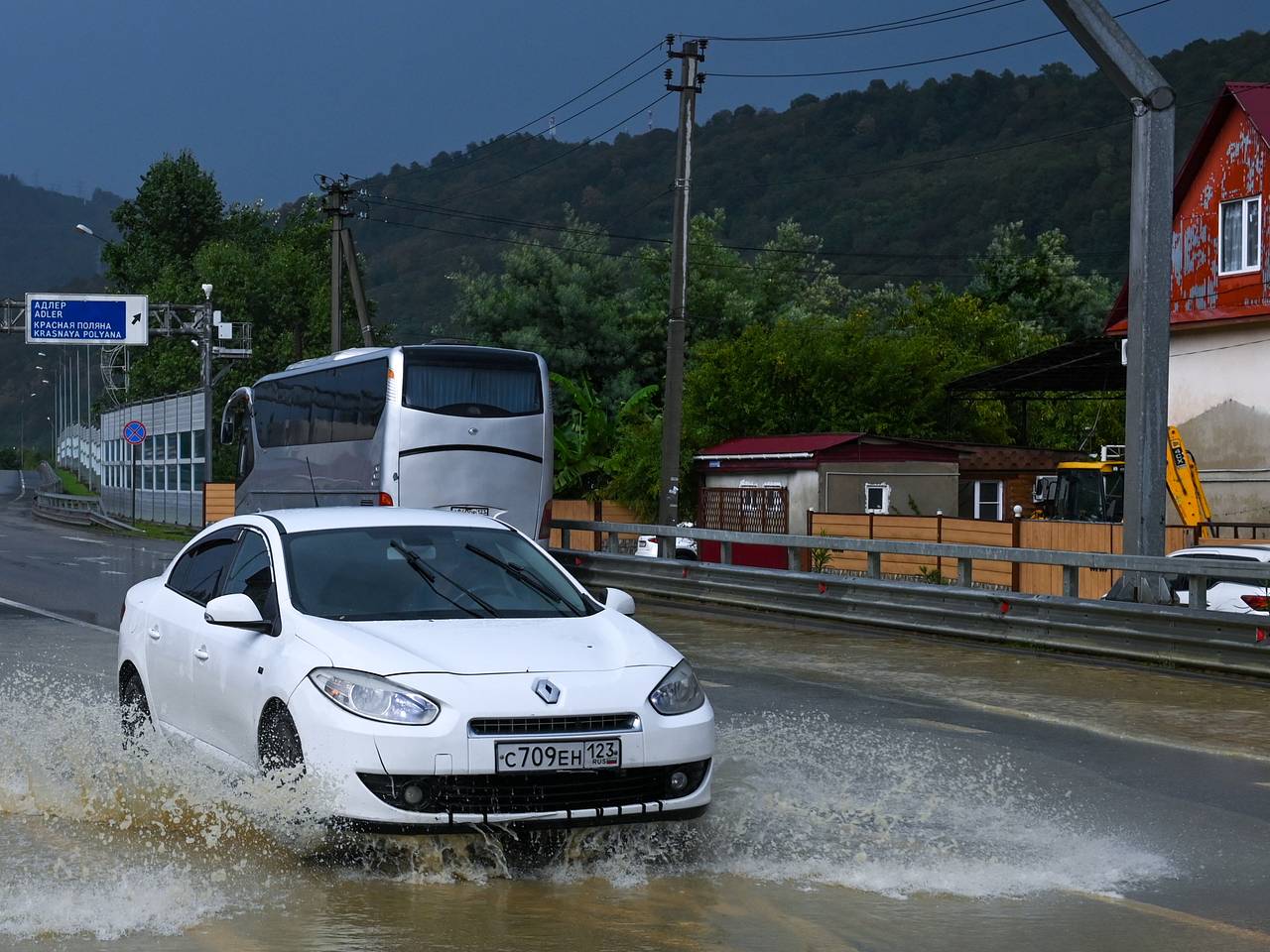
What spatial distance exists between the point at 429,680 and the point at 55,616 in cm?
1408

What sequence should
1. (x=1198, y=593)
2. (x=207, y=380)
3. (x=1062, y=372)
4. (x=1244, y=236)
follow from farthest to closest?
(x=207, y=380) → (x=1062, y=372) → (x=1244, y=236) → (x=1198, y=593)

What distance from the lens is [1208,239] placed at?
33.5 m

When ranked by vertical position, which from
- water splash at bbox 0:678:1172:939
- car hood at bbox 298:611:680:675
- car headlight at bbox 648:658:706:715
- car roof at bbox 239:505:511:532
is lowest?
water splash at bbox 0:678:1172:939

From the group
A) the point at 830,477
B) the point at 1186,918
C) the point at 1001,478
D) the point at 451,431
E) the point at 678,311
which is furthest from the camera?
the point at 1001,478

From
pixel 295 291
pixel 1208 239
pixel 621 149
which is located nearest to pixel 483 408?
pixel 1208 239

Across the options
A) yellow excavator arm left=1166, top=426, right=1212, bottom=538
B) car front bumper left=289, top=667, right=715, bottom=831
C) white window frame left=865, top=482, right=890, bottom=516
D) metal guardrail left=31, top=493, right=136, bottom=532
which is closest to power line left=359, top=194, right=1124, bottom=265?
metal guardrail left=31, top=493, right=136, bottom=532

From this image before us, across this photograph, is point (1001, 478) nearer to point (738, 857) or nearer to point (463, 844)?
point (738, 857)

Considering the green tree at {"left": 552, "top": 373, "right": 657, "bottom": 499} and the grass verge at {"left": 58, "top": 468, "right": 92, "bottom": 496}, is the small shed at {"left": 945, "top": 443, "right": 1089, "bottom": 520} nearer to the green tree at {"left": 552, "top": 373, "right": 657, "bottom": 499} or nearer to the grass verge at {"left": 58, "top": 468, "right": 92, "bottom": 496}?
the green tree at {"left": 552, "top": 373, "right": 657, "bottom": 499}

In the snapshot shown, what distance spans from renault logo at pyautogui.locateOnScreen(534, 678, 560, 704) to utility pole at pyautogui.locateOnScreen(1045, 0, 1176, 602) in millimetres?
9404

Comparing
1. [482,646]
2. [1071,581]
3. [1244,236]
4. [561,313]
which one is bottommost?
[1071,581]

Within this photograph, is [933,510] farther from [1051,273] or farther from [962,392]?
[1051,273]

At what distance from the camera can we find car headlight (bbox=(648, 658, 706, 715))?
6648mm

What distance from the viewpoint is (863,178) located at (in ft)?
471

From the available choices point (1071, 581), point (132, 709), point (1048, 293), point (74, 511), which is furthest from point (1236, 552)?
point (1048, 293)
